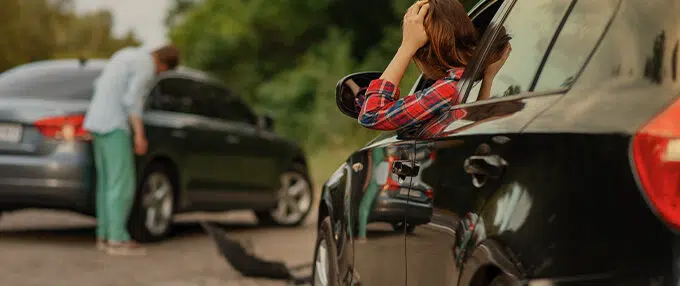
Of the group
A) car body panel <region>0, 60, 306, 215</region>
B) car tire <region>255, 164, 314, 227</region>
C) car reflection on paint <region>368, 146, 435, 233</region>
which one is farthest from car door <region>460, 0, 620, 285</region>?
car tire <region>255, 164, 314, 227</region>

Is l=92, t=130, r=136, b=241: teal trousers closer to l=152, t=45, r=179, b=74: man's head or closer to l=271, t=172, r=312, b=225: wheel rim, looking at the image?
l=152, t=45, r=179, b=74: man's head

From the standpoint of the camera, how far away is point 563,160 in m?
3.00

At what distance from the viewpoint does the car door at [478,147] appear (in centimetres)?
330

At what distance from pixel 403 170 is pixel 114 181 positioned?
7.50m

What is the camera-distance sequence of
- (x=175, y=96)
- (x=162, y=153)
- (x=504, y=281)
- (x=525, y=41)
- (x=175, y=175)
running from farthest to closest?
(x=175, y=96)
(x=175, y=175)
(x=162, y=153)
(x=525, y=41)
(x=504, y=281)

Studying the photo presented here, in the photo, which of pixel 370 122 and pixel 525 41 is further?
pixel 370 122

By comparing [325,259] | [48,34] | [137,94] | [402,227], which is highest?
[48,34]

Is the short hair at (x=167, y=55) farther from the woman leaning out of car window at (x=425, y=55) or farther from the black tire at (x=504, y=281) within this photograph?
the black tire at (x=504, y=281)

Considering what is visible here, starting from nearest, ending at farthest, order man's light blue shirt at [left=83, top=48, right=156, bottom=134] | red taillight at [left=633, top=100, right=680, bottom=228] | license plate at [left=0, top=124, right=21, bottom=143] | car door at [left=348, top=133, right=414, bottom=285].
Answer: red taillight at [left=633, top=100, right=680, bottom=228], car door at [left=348, top=133, right=414, bottom=285], man's light blue shirt at [left=83, top=48, right=156, bottom=134], license plate at [left=0, top=124, right=21, bottom=143]

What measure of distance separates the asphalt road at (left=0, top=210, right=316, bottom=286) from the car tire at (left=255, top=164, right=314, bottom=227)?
0.15 meters

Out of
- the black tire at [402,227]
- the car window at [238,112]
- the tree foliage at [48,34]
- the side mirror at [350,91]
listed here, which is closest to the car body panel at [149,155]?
the car window at [238,112]

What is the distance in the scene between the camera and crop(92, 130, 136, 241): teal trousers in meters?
11.5

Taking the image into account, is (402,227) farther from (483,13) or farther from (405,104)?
(483,13)

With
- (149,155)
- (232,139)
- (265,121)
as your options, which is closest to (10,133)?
(149,155)
